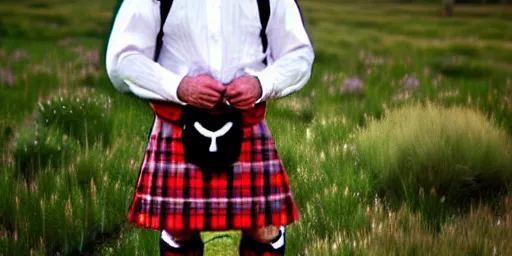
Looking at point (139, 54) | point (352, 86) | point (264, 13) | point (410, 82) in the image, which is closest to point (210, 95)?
point (139, 54)

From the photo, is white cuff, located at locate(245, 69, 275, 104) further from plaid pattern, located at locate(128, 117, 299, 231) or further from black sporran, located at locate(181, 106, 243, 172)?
plaid pattern, located at locate(128, 117, 299, 231)

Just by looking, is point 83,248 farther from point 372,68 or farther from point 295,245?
point 372,68

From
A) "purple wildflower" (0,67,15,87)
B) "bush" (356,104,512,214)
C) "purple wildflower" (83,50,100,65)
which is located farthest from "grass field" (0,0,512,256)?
"purple wildflower" (83,50,100,65)

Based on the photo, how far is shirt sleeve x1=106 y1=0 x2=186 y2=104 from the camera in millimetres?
2338

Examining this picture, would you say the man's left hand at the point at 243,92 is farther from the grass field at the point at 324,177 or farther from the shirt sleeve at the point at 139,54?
the grass field at the point at 324,177

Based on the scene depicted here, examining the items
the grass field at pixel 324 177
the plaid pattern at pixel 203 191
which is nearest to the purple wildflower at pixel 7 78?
the grass field at pixel 324 177

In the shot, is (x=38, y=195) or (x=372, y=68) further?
(x=372, y=68)

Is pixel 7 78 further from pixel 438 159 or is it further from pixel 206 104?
pixel 206 104

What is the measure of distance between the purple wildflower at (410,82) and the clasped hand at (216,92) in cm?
546

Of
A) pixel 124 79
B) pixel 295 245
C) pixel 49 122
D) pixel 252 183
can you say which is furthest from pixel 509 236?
pixel 49 122

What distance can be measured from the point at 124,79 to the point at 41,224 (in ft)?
4.96

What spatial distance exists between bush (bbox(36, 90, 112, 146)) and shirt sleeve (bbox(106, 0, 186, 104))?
268 cm

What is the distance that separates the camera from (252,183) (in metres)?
2.57

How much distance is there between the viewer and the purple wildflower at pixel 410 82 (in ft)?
24.9
